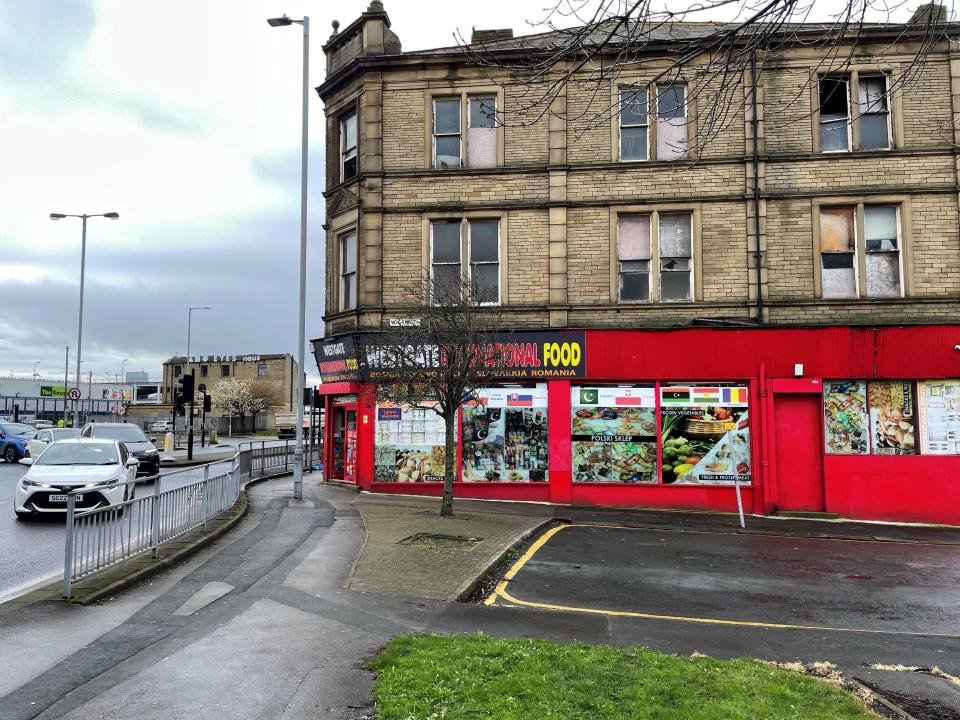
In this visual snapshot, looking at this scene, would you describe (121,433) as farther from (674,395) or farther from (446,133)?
(674,395)

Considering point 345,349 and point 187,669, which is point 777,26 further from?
point 345,349

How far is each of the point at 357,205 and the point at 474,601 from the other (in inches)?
489

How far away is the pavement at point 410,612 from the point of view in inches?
204

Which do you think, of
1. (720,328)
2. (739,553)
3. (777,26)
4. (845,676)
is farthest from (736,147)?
(845,676)

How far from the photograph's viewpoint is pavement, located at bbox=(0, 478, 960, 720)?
5.19 m

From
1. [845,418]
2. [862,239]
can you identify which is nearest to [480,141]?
[862,239]

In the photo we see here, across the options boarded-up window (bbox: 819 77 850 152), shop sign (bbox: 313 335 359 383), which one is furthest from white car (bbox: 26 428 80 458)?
boarded-up window (bbox: 819 77 850 152)

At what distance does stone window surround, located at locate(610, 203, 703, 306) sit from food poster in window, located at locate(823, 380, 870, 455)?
3.66 m

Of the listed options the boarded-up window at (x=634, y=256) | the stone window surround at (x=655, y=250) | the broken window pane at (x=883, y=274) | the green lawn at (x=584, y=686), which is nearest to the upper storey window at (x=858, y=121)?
the broken window pane at (x=883, y=274)

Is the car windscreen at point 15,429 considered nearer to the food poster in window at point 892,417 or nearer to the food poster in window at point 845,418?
the food poster in window at point 845,418

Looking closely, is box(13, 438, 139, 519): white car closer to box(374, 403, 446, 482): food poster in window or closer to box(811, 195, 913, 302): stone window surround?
box(374, 403, 446, 482): food poster in window

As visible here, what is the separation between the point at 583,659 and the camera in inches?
214

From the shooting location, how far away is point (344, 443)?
64.3 feet

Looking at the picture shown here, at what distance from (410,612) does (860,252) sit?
1420 centimetres
